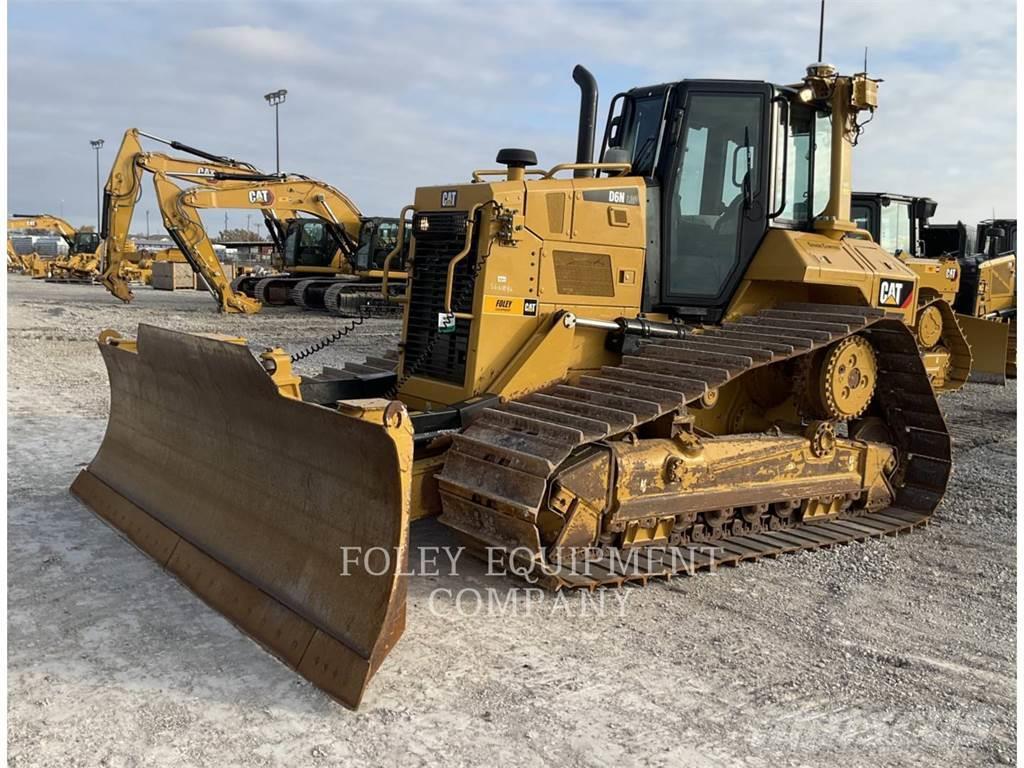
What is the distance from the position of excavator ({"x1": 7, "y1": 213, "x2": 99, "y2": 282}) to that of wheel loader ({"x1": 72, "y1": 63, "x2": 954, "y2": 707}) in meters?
37.2

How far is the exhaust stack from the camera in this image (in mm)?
6590

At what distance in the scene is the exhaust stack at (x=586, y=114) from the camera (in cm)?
659

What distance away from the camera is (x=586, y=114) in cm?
666

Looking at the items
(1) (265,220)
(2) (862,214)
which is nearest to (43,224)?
(1) (265,220)

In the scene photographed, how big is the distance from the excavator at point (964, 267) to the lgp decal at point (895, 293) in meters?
3.59

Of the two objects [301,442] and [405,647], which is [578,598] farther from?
[301,442]

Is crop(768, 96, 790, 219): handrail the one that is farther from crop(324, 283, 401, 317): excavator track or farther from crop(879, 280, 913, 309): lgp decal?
crop(324, 283, 401, 317): excavator track

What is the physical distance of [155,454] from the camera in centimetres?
586

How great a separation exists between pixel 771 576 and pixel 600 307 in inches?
79.6

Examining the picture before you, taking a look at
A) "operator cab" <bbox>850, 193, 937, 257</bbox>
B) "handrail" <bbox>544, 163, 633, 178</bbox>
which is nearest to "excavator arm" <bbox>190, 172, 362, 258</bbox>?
"operator cab" <bbox>850, 193, 937, 257</bbox>

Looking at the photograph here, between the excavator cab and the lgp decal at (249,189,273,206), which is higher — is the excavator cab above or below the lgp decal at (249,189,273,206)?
below

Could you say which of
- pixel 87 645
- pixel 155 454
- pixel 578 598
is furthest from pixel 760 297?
pixel 87 645

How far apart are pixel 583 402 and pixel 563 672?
172 cm

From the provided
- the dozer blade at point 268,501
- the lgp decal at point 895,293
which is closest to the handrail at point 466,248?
the dozer blade at point 268,501
